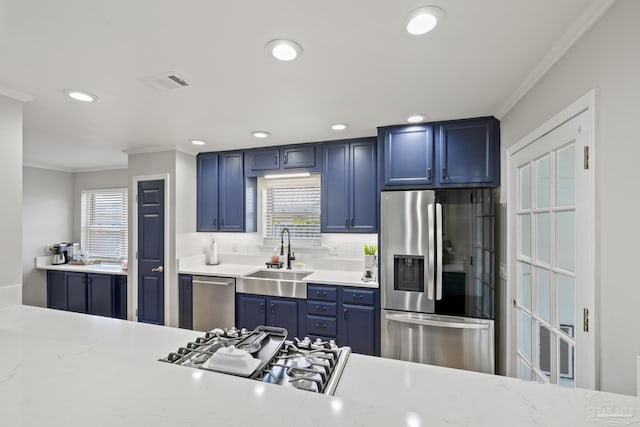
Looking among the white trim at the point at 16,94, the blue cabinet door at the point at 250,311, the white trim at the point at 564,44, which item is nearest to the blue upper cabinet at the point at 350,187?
the blue cabinet door at the point at 250,311

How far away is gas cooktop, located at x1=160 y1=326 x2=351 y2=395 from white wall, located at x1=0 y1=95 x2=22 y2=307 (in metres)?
1.53

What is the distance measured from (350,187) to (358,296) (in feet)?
3.83

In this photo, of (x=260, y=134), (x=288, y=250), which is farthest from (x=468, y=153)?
(x=288, y=250)

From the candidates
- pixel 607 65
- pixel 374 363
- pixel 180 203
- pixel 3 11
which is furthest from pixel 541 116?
pixel 180 203

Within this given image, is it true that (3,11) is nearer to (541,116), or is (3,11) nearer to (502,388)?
(502,388)

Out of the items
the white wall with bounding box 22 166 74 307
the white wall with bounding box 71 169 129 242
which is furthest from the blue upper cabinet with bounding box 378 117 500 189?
the white wall with bounding box 22 166 74 307

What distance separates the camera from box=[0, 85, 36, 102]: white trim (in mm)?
1864

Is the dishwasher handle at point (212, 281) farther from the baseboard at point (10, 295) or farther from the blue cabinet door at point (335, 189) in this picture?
the baseboard at point (10, 295)

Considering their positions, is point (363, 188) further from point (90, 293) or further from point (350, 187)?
point (90, 293)

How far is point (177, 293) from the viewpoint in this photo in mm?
3508

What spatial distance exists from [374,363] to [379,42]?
147cm

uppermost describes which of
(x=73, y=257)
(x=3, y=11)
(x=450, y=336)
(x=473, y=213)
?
(x=3, y=11)

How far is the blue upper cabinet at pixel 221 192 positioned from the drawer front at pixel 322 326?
4.79 ft

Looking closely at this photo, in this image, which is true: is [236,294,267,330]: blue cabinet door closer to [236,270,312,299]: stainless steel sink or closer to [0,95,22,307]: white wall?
[236,270,312,299]: stainless steel sink
